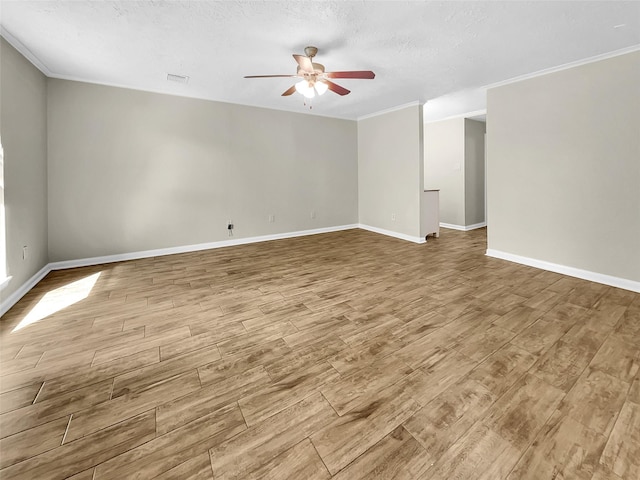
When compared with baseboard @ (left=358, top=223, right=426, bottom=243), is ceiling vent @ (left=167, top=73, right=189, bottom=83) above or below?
above

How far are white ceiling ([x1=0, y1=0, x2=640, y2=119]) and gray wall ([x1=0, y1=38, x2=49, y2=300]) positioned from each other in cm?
28

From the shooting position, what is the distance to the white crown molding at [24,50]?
264 cm

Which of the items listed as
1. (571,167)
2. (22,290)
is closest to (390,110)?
(571,167)

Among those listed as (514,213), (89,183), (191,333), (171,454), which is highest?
(89,183)

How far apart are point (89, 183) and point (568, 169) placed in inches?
240

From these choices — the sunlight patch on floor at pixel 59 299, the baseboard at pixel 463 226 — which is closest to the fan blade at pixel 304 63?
the sunlight patch on floor at pixel 59 299

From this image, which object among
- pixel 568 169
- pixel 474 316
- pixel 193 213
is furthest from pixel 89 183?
pixel 568 169

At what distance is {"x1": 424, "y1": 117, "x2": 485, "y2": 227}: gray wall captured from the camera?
20.7 feet

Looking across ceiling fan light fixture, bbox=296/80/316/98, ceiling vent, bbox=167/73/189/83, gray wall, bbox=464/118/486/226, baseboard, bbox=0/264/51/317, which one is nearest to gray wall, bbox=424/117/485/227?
gray wall, bbox=464/118/486/226

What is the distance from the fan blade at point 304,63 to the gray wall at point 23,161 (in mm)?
2679

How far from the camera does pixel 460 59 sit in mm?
3236

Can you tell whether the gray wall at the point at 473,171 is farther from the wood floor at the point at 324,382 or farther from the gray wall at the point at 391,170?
the wood floor at the point at 324,382

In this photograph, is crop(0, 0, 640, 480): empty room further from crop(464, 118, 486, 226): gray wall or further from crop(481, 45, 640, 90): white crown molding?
crop(464, 118, 486, 226): gray wall

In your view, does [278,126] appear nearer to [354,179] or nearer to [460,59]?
[354,179]
